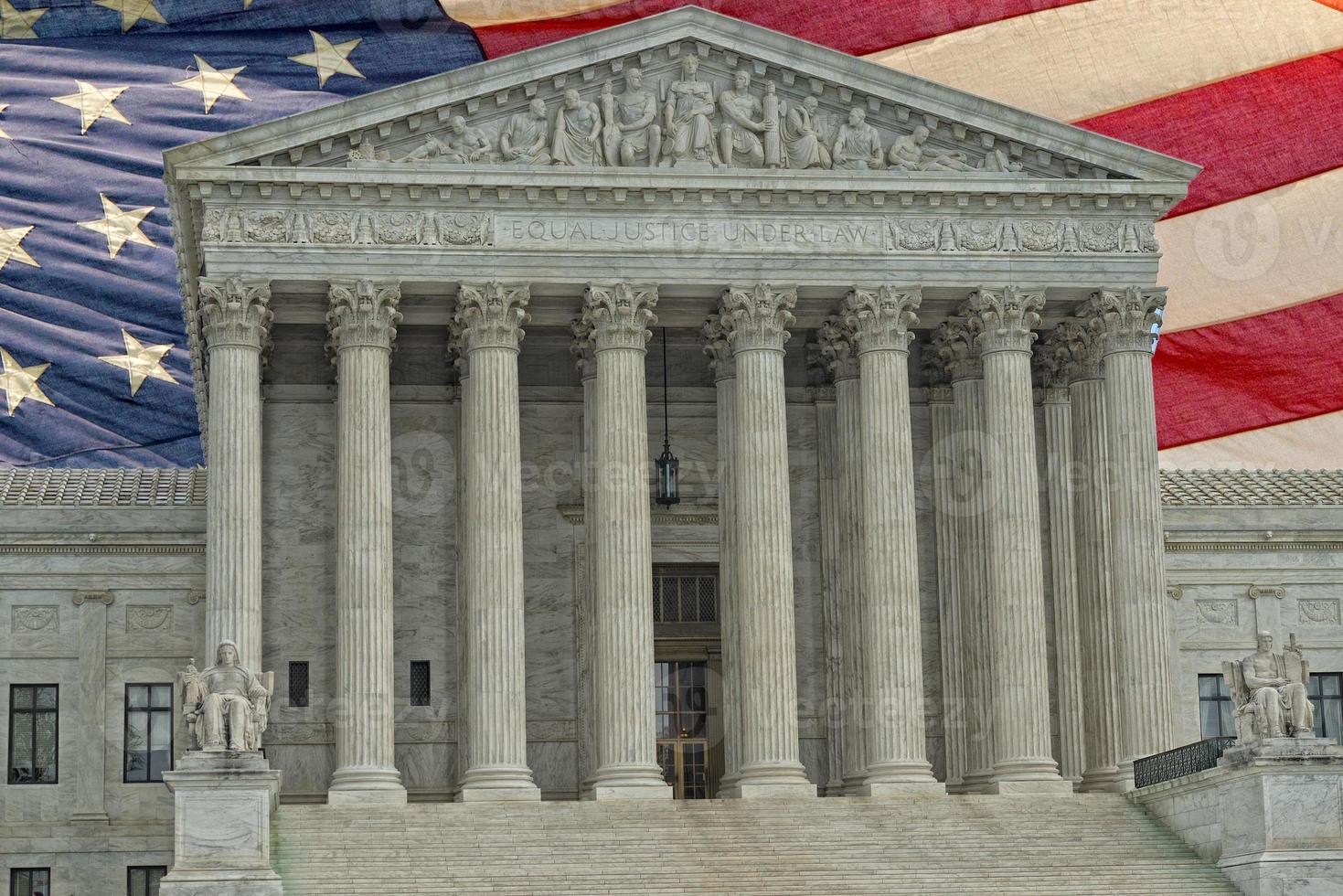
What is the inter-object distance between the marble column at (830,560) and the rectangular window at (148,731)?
617 inches

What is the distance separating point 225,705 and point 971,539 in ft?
62.9

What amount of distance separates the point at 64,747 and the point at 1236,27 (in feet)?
119

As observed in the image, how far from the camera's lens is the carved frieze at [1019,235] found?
55.7 m

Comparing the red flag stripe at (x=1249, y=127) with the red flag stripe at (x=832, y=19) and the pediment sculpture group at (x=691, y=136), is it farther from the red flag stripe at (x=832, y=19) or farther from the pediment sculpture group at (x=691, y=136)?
the pediment sculpture group at (x=691, y=136)

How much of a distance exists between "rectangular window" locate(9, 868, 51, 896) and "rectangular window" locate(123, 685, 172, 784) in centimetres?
303

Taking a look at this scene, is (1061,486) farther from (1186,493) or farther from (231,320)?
(231,320)

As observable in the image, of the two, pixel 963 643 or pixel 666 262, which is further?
pixel 963 643

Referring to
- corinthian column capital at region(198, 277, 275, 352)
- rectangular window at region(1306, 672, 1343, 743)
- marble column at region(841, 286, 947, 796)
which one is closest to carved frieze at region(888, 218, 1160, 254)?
marble column at region(841, 286, 947, 796)

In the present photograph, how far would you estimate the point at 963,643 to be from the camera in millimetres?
58469

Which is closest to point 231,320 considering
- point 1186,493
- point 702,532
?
point 702,532

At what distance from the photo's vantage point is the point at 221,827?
150 feet

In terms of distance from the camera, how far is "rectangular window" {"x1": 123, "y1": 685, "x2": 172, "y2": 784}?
5956 cm

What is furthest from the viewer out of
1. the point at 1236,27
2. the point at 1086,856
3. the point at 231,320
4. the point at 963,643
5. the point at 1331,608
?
the point at 1236,27

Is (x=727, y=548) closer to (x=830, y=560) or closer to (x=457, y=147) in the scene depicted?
(x=830, y=560)
